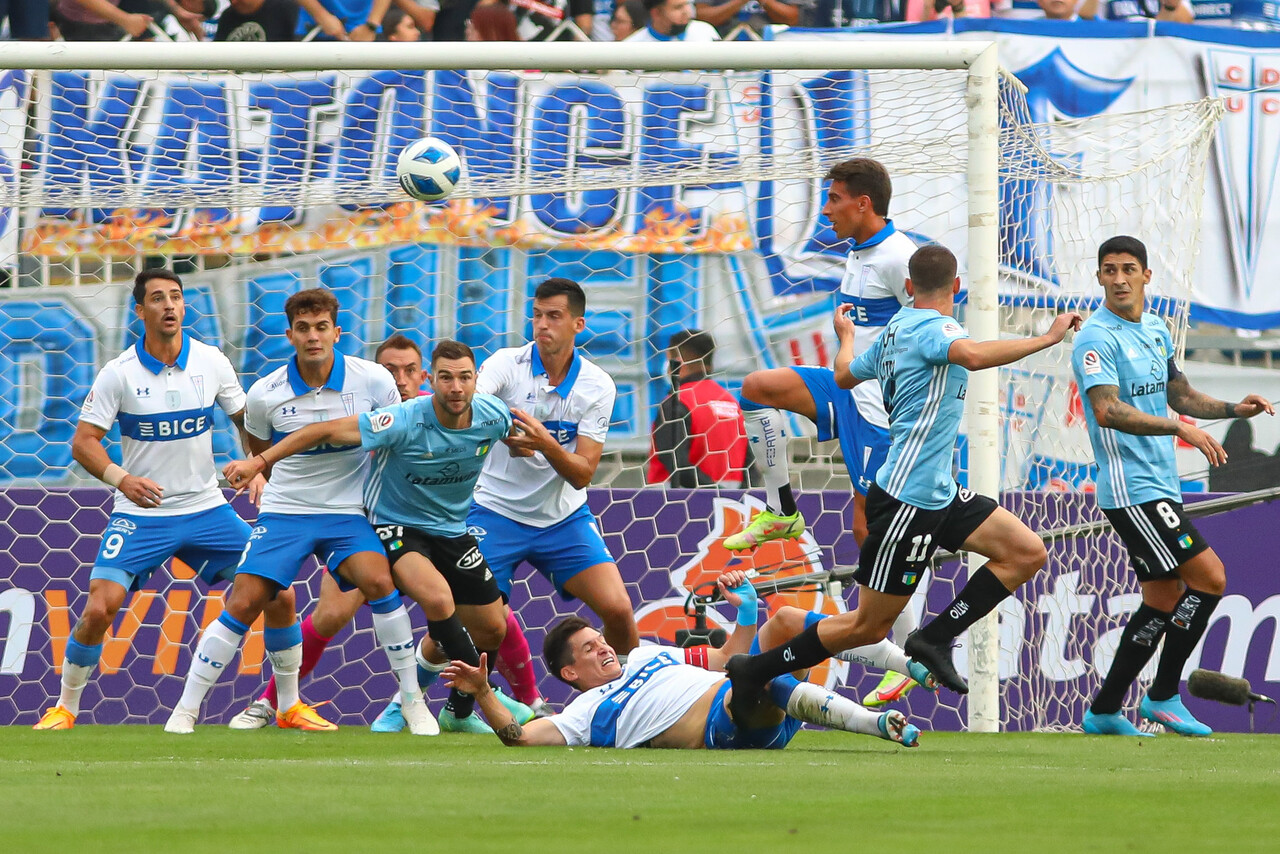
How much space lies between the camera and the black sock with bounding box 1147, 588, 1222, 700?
282 inches

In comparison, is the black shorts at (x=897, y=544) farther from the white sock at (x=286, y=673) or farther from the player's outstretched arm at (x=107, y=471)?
the player's outstretched arm at (x=107, y=471)

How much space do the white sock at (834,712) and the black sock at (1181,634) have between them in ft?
7.14

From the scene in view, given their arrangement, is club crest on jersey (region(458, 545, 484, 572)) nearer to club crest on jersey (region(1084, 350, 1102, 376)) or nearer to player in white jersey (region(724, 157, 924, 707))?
player in white jersey (region(724, 157, 924, 707))

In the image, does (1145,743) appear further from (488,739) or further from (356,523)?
(356,523)

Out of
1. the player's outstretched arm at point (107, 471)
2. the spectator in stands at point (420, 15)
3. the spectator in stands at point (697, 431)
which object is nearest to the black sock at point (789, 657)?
the player's outstretched arm at point (107, 471)

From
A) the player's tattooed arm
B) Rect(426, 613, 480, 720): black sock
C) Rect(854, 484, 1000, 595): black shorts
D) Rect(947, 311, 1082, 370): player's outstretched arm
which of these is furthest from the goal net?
Rect(947, 311, 1082, 370): player's outstretched arm

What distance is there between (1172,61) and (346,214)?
689 centimetres

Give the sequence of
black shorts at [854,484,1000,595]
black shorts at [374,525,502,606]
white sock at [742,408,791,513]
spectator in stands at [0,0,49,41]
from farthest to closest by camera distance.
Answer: spectator in stands at [0,0,49,41] → white sock at [742,408,791,513] → black shorts at [374,525,502,606] → black shorts at [854,484,1000,595]

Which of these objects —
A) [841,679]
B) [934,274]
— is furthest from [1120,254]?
[841,679]

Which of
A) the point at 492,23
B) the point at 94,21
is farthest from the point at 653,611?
the point at 94,21

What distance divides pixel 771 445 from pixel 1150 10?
7.83 meters

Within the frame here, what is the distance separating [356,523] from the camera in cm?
732

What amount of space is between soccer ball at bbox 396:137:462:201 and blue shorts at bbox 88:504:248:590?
1.86 m

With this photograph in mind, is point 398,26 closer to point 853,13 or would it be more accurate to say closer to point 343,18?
point 343,18
